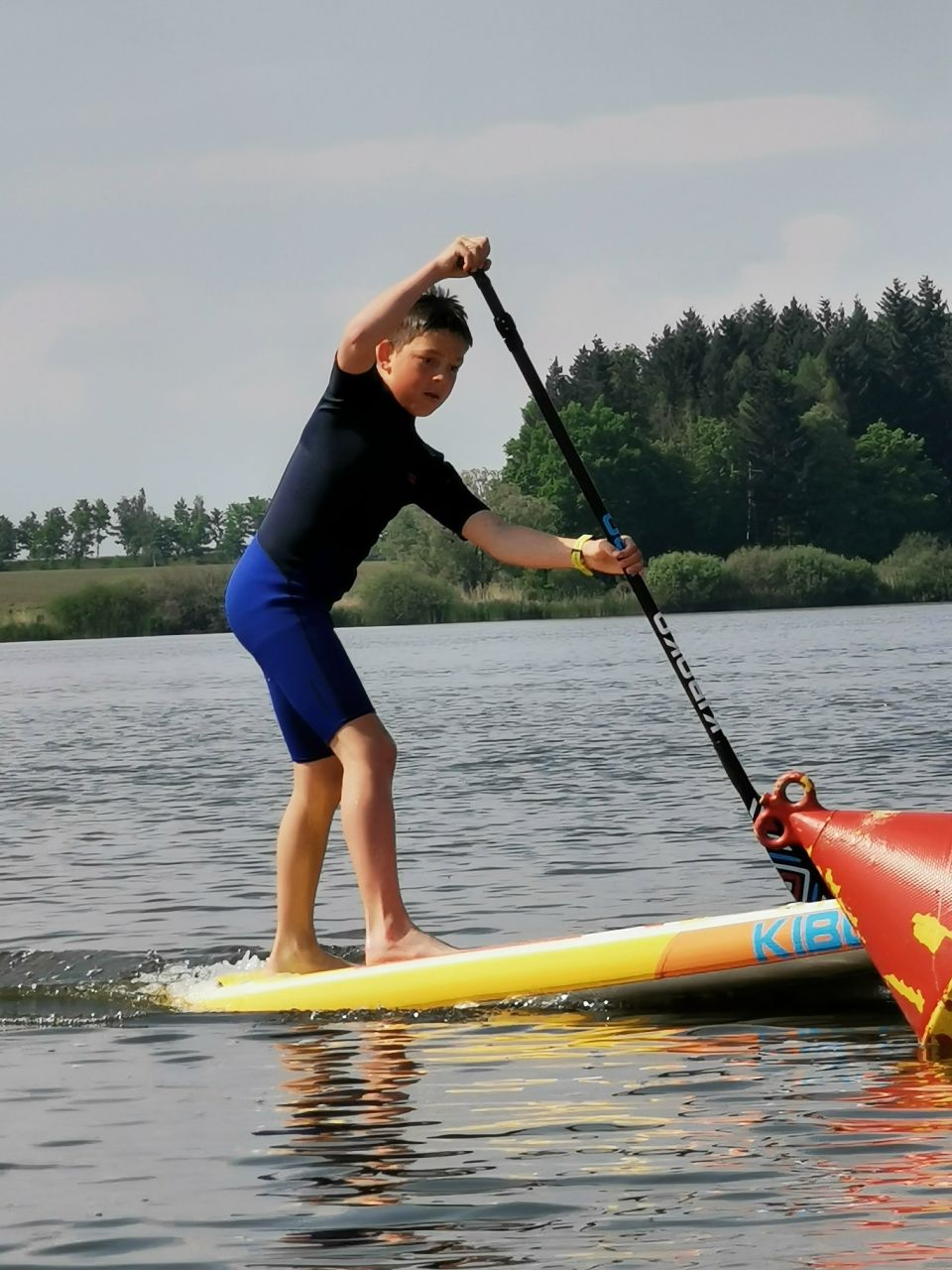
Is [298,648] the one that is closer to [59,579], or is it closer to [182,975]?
[182,975]

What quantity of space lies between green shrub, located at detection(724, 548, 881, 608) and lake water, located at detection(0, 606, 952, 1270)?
60.7 meters

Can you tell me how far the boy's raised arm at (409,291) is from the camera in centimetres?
630

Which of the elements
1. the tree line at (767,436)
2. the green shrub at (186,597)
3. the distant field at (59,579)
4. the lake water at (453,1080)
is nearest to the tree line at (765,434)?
the tree line at (767,436)

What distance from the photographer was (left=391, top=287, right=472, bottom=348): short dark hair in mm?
6547

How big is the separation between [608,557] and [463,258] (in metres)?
0.91

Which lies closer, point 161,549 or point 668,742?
point 668,742

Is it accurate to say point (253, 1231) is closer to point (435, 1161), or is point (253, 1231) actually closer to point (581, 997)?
point (435, 1161)

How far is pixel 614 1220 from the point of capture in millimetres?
4305

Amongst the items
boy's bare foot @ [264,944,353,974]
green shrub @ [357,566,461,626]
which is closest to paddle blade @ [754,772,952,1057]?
boy's bare foot @ [264,944,353,974]

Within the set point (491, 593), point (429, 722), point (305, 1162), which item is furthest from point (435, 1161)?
point (491, 593)

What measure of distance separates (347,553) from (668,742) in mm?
12884

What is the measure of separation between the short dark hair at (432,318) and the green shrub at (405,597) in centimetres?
6250

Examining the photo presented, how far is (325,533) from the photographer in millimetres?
6656

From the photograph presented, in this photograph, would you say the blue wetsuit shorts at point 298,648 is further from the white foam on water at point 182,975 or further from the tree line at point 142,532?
the tree line at point 142,532
